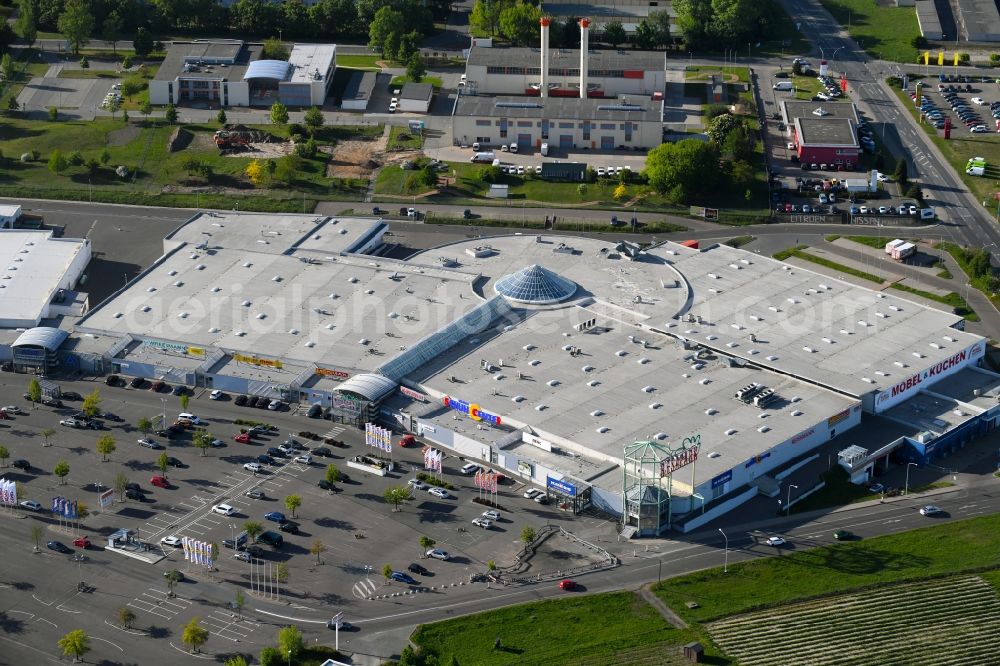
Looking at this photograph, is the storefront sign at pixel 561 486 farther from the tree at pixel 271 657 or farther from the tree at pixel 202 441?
the tree at pixel 271 657

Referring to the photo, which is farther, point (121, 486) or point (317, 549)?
point (121, 486)

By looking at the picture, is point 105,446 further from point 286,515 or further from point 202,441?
point 286,515

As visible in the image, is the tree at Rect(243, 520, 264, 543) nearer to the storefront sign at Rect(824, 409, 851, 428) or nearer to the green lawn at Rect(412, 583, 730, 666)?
the green lawn at Rect(412, 583, 730, 666)

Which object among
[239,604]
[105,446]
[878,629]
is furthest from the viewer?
[105,446]

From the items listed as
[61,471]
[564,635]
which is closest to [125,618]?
[61,471]

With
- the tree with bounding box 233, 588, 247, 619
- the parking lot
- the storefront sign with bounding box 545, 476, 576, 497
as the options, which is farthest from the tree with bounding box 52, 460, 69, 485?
the storefront sign with bounding box 545, 476, 576, 497

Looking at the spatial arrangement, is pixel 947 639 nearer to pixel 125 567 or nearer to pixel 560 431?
pixel 560 431

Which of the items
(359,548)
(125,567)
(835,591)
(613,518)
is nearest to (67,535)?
(125,567)
